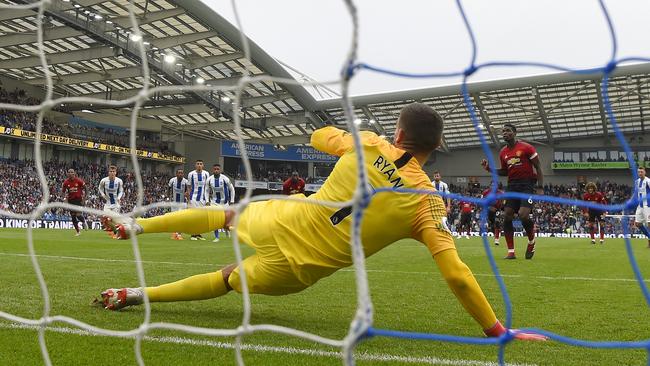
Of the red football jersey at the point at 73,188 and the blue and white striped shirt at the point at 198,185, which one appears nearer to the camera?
the blue and white striped shirt at the point at 198,185

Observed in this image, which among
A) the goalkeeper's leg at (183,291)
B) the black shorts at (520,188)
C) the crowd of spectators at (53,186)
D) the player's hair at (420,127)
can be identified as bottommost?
the goalkeeper's leg at (183,291)

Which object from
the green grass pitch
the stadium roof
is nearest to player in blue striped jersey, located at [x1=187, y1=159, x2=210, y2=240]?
the green grass pitch

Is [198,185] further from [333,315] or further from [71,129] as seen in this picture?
[71,129]

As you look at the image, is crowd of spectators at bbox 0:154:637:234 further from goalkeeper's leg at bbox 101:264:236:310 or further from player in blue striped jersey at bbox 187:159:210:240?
goalkeeper's leg at bbox 101:264:236:310

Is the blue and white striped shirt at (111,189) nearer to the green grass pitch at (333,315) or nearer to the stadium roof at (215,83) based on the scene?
the green grass pitch at (333,315)

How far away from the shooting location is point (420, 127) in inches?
111

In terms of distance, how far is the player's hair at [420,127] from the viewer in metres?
2.81

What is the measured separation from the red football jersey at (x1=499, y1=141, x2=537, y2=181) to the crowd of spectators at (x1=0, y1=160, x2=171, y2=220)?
1699cm

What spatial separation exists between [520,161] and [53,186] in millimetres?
26991

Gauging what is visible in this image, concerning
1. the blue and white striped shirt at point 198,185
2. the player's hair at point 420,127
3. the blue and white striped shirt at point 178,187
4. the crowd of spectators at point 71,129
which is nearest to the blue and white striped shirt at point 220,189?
the blue and white striped shirt at point 198,185

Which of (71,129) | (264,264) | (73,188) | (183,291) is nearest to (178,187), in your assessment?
(73,188)

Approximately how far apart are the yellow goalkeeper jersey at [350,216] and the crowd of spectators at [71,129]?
28618 millimetres

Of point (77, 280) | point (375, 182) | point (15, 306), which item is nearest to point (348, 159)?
point (375, 182)

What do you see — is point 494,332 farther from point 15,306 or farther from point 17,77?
point 17,77
